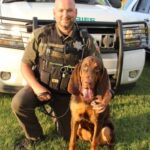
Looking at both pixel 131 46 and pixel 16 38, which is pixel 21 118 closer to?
pixel 16 38

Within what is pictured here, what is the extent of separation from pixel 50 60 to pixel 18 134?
1.00 meters

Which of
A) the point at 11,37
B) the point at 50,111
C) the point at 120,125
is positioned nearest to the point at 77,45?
the point at 50,111

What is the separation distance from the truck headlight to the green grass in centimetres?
83

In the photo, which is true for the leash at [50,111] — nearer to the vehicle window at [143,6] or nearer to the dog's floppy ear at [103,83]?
the dog's floppy ear at [103,83]

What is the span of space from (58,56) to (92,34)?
1.11 metres

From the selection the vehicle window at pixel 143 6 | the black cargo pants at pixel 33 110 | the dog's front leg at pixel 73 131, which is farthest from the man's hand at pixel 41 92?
the vehicle window at pixel 143 6

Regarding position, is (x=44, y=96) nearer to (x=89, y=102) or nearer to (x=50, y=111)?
(x=89, y=102)

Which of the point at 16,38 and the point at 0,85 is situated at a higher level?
the point at 16,38

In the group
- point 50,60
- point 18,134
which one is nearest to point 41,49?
point 50,60

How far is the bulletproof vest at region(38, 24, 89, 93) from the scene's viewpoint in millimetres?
4383

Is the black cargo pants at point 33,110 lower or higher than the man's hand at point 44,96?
lower

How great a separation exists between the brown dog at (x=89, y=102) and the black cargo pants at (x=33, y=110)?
1.40ft

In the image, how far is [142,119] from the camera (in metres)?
5.41

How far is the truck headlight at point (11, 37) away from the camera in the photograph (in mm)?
5176
